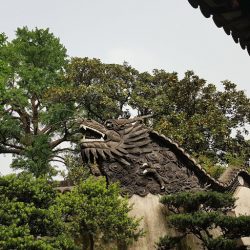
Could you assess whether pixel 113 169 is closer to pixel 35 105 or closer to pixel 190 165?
pixel 190 165

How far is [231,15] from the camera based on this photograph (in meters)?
3.47

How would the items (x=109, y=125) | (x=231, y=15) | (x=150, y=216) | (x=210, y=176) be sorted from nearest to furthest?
(x=231, y=15) < (x=150, y=216) < (x=109, y=125) < (x=210, y=176)

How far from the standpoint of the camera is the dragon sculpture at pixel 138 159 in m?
9.12

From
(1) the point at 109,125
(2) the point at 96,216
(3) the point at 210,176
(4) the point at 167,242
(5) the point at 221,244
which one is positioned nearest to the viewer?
(2) the point at 96,216

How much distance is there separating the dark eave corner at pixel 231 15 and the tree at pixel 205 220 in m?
5.26

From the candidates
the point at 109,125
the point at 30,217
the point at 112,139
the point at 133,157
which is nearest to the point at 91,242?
the point at 30,217

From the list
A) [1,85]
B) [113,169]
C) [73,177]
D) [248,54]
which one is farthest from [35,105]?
[248,54]

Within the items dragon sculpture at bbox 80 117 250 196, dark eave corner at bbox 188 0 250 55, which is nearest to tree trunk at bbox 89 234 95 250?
dragon sculpture at bbox 80 117 250 196

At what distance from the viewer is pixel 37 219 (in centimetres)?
731

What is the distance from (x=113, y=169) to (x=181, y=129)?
27.6 feet

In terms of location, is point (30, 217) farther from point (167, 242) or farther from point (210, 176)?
point (210, 176)

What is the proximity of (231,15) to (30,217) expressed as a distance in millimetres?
5487

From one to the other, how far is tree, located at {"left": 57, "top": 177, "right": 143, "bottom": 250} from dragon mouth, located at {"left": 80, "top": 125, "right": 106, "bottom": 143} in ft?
4.26

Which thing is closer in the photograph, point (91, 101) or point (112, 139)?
point (112, 139)
